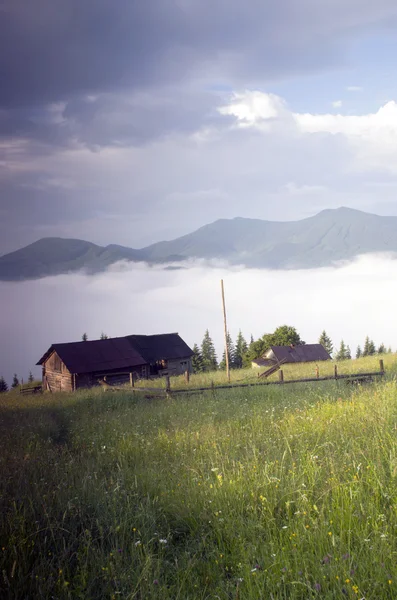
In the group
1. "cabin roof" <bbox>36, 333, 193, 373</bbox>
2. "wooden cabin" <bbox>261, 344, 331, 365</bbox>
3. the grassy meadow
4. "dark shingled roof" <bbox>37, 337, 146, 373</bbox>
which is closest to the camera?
the grassy meadow

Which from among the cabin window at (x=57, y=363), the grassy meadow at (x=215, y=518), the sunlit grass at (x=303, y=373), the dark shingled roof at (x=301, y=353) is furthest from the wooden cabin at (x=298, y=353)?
the grassy meadow at (x=215, y=518)

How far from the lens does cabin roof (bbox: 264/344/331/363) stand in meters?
59.8

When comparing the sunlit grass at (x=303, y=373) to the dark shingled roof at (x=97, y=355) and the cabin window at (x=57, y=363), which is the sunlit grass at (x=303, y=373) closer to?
the dark shingled roof at (x=97, y=355)

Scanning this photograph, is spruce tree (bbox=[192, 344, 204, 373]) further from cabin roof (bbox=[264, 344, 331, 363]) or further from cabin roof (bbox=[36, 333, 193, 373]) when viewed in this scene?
cabin roof (bbox=[36, 333, 193, 373])

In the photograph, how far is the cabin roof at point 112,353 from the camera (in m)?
39.7

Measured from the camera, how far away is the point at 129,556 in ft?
14.9

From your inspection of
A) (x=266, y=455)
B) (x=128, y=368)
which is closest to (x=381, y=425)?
(x=266, y=455)

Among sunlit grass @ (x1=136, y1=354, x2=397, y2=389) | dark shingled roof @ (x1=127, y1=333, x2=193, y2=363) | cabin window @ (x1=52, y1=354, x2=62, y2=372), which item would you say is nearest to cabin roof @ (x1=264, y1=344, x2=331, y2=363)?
dark shingled roof @ (x1=127, y1=333, x2=193, y2=363)

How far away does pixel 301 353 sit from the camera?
60625 millimetres

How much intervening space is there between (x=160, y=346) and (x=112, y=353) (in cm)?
740

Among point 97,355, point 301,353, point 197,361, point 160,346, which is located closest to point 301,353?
point 301,353

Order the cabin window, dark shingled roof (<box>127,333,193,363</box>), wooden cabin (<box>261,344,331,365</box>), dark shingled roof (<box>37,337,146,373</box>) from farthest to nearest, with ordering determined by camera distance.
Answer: wooden cabin (<box>261,344,331,365</box>)
dark shingled roof (<box>127,333,193,363</box>)
the cabin window
dark shingled roof (<box>37,337,146,373</box>)

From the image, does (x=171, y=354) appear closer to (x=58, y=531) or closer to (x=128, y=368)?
(x=128, y=368)

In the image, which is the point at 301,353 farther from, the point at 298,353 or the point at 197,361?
the point at 197,361
